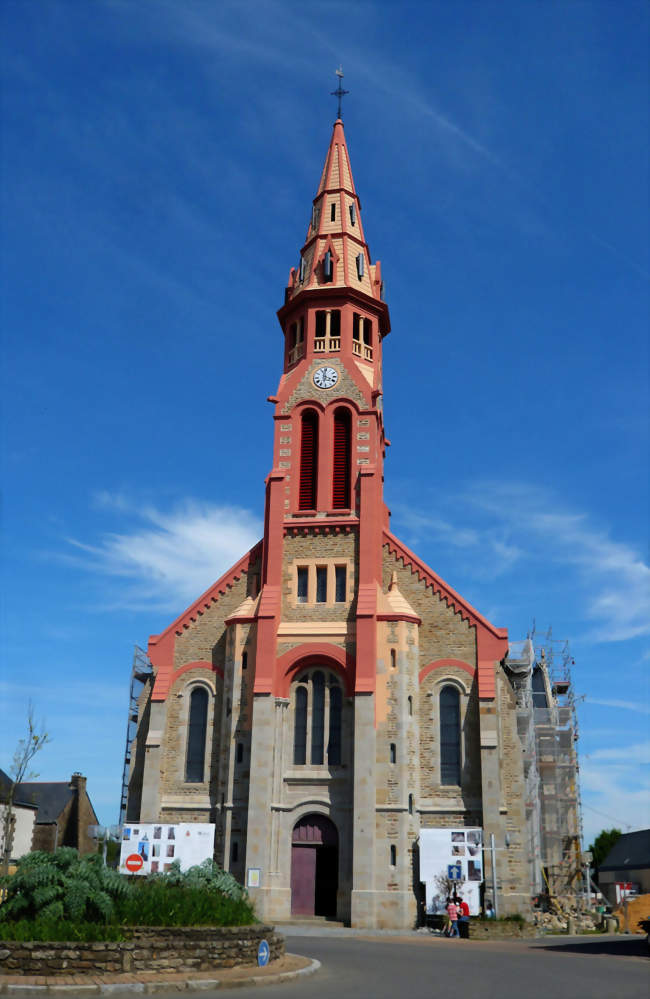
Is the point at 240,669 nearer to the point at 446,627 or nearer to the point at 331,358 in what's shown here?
the point at 446,627

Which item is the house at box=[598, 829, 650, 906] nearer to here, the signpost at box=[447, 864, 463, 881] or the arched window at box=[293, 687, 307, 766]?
the signpost at box=[447, 864, 463, 881]

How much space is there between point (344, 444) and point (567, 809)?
2654 cm

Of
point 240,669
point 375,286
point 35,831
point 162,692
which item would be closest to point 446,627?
point 240,669

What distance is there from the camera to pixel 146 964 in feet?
54.8

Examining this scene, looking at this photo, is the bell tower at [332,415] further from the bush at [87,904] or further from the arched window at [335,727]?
the bush at [87,904]

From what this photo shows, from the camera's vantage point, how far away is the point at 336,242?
48188 mm

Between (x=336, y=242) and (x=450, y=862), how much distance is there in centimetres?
3064

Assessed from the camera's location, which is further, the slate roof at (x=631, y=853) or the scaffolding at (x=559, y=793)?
the slate roof at (x=631, y=853)

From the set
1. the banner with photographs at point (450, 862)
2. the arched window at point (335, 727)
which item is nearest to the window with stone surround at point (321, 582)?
the arched window at point (335, 727)

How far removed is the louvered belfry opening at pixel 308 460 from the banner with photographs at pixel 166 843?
14.7 meters

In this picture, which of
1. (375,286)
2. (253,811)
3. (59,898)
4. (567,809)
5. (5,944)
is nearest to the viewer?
(5,944)

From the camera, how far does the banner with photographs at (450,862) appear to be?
113 ft

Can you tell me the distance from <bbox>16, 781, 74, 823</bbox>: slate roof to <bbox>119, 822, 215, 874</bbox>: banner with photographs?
2325cm

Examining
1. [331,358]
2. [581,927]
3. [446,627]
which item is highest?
[331,358]
